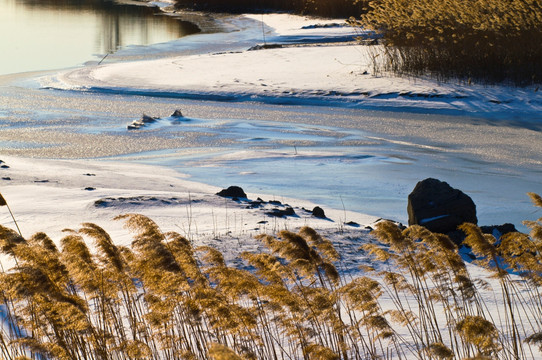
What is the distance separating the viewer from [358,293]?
3004 millimetres

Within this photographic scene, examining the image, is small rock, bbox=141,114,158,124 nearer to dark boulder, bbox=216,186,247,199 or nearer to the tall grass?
the tall grass

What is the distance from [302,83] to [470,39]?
357cm

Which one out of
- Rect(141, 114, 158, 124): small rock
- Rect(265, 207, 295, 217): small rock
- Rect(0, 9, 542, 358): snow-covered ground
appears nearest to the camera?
Rect(265, 207, 295, 217): small rock

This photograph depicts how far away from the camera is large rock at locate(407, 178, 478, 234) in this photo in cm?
613

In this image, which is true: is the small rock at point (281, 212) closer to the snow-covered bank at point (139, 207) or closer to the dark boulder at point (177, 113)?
the snow-covered bank at point (139, 207)

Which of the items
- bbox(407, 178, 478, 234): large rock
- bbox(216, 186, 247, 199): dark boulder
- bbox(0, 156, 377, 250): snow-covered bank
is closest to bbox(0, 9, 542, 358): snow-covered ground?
bbox(0, 156, 377, 250): snow-covered bank

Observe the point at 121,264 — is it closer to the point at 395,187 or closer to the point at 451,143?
the point at 395,187

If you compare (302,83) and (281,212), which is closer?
(281,212)

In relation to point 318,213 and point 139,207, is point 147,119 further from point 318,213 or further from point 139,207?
point 318,213

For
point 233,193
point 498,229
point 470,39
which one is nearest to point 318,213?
point 233,193

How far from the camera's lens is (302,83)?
16125mm

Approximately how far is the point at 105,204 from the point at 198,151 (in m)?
4.11

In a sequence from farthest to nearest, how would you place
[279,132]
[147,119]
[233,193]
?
1. [147,119]
2. [279,132]
3. [233,193]

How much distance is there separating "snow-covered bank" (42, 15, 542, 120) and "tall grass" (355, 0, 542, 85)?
1.75 ft
